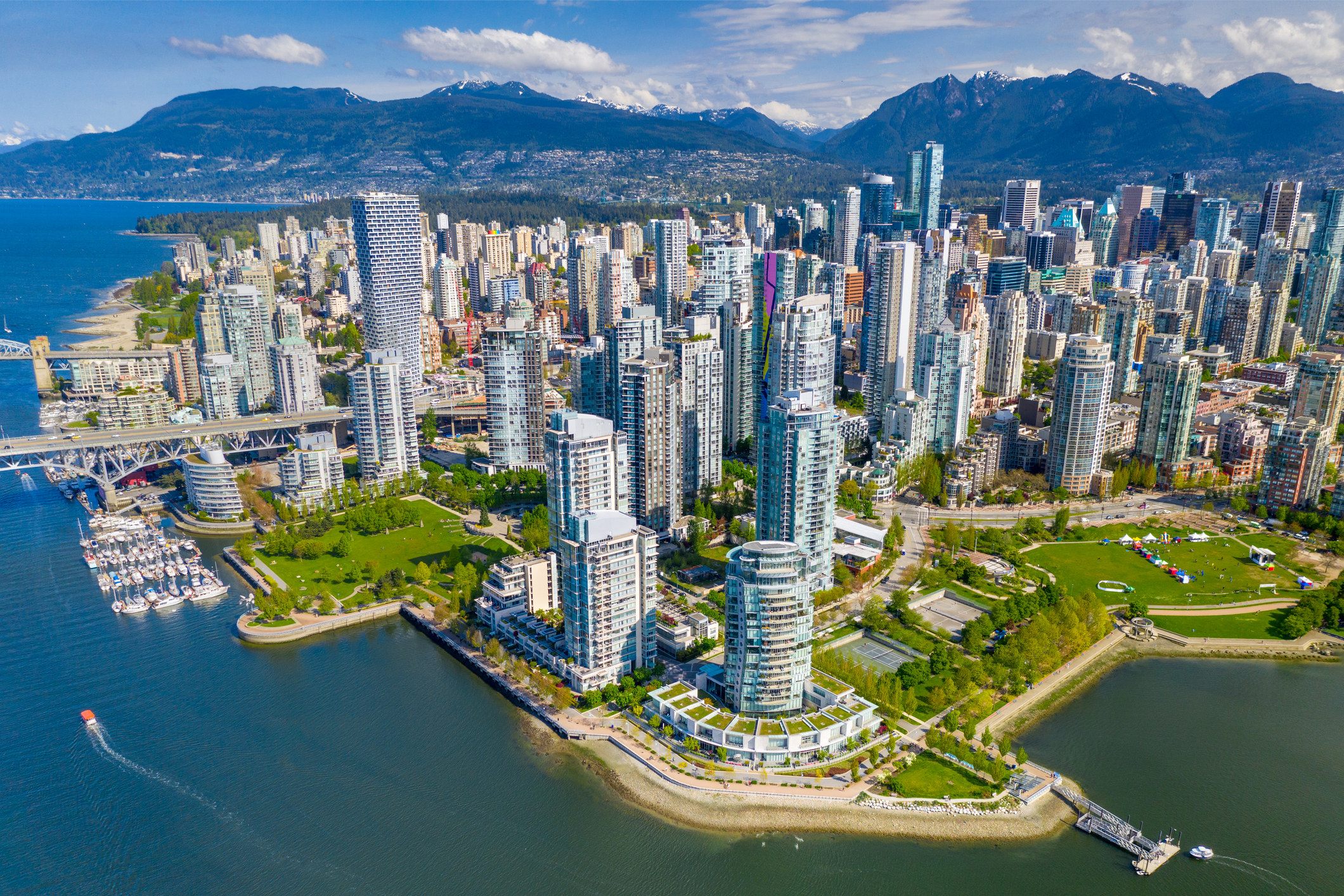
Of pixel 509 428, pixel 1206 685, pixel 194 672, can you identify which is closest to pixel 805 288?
pixel 509 428

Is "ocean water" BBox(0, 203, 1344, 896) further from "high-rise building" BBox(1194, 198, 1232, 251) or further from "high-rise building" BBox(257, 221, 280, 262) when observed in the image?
"high-rise building" BBox(257, 221, 280, 262)

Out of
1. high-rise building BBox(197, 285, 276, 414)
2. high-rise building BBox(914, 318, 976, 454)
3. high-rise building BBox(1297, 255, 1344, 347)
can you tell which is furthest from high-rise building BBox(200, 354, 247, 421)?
high-rise building BBox(1297, 255, 1344, 347)

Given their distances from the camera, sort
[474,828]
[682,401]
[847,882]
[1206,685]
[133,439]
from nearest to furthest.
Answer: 1. [847,882]
2. [474,828]
3. [1206,685]
4. [682,401]
5. [133,439]

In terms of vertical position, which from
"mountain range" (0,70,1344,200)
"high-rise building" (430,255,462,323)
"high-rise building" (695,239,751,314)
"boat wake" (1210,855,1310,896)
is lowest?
"boat wake" (1210,855,1310,896)

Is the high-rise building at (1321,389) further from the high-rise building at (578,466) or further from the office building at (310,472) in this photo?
the office building at (310,472)

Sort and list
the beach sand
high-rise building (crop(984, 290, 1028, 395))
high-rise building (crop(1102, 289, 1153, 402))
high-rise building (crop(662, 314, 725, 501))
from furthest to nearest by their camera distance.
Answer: high-rise building (crop(984, 290, 1028, 395))
high-rise building (crop(1102, 289, 1153, 402))
high-rise building (crop(662, 314, 725, 501))
the beach sand

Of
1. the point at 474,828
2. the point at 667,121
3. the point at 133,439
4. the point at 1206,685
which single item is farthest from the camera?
the point at 667,121

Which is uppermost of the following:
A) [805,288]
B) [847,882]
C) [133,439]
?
[805,288]

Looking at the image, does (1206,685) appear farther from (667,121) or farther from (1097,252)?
(667,121)
